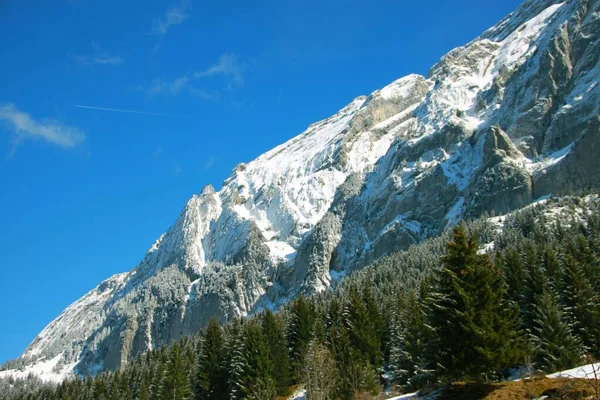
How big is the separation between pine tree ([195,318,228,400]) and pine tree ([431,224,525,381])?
4071 centimetres

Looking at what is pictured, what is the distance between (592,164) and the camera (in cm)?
18938

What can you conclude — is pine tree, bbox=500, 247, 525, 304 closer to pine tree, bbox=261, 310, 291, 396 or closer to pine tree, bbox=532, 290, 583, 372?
pine tree, bbox=532, 290, 583, 372

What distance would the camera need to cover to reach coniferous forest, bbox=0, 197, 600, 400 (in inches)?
1292

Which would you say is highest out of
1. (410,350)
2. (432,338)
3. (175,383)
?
→ (175,383)

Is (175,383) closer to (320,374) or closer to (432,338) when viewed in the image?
(320,374)

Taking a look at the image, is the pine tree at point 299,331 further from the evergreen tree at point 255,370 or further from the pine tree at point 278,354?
the evergreen tree at point 255,370

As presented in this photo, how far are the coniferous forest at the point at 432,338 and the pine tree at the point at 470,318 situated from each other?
6 centimetres

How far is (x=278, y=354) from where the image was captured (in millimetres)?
66750

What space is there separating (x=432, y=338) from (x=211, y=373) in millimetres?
37291

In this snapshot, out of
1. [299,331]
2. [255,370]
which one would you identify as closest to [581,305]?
[255,370]

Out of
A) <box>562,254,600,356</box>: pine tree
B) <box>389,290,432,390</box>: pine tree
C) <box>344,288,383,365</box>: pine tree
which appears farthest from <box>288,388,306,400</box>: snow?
<box>562,254,600,356</box>: pine tree

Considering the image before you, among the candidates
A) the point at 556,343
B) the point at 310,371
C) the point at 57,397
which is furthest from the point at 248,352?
the point at 57,397

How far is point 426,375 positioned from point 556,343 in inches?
455

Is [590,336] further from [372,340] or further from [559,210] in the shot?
[559,210]
